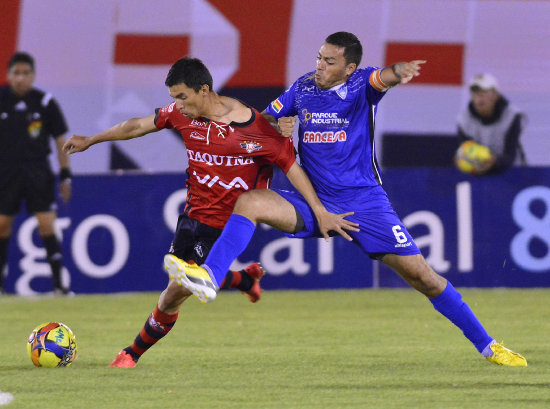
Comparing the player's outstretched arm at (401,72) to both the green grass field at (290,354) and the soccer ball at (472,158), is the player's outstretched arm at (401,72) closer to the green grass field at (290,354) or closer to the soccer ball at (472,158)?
the green grass field at (290,354)

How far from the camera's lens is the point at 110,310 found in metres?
10.3

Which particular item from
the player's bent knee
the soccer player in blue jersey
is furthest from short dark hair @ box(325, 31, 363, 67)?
the player's bent knee

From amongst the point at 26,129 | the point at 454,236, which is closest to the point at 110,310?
the point at 26,129

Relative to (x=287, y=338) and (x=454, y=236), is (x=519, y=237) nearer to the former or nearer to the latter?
(x=454, y=236)

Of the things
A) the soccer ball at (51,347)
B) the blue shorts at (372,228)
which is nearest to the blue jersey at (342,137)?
the blue shorts at (372,228)

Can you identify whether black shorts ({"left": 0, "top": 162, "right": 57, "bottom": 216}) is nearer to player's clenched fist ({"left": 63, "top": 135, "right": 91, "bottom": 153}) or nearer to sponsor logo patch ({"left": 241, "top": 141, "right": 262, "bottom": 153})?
player's clenched fist ({"left": 63, "top": 135, "right": 91, "bottom": 153})

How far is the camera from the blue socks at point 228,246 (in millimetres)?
6121

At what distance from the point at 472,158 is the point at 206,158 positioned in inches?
201

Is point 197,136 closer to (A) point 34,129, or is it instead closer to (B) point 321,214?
(B) point 321,214

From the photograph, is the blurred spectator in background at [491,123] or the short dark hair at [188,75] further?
→ the blurred spectator in background at [491,123]

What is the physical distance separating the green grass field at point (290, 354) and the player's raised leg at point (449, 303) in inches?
3.7

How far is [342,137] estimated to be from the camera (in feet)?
22.1

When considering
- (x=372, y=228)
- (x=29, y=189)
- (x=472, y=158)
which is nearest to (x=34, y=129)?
(x=29, y=189)

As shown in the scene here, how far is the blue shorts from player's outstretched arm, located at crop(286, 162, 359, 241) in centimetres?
4
